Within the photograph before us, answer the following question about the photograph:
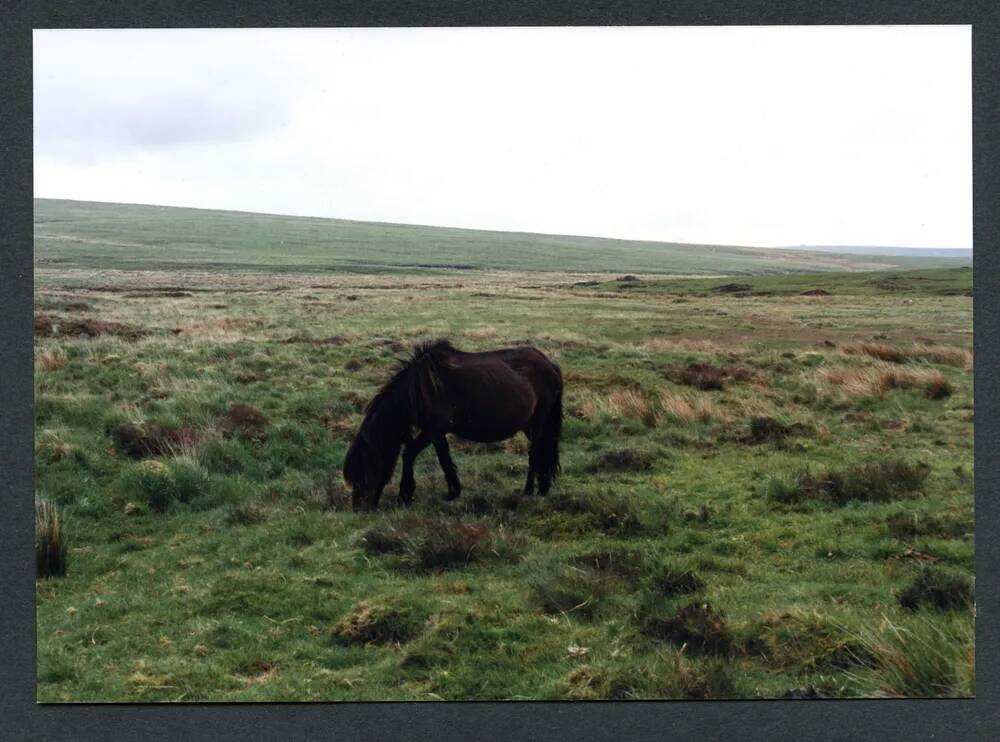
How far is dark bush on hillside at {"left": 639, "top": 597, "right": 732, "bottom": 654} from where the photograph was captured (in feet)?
18.4

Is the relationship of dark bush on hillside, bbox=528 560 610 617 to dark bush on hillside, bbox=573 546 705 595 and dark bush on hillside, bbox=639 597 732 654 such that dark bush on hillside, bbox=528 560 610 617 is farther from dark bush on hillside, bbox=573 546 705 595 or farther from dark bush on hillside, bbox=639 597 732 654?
dark bush on hillside, bbox=639 597 732 654

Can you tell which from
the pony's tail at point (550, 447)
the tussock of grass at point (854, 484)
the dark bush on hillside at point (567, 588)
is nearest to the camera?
the dark bush on hillside at point (567, 588)

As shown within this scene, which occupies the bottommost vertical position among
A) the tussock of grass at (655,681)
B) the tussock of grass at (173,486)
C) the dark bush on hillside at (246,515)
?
the tussock of grass at (655,681)

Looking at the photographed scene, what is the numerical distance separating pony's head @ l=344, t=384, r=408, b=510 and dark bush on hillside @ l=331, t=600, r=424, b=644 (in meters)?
1.32

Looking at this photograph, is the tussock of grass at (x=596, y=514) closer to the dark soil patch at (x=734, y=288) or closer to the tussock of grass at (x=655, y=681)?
the tussock of grass at (x=655, y=681)

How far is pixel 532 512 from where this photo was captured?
6973mm

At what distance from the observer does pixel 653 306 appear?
1005 centimetres

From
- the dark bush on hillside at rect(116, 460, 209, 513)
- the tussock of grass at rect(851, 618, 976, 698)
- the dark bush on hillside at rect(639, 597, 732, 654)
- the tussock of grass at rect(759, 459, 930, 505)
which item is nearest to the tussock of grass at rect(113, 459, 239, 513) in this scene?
the dark bush on hillside at rect(116, 460, 209, 513)

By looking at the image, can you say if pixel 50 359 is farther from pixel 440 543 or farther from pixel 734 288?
pixel 734 288

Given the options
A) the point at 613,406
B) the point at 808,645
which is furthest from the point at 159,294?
the point at 808,645

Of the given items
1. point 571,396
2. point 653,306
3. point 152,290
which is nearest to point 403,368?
point 571,396

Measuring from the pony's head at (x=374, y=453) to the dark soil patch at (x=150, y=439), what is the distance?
5.45 ft

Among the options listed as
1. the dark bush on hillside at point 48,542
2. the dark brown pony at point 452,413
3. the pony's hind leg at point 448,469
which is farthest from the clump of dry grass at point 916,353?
the dark bush on hillside at point 48,542

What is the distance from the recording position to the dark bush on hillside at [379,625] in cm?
571
